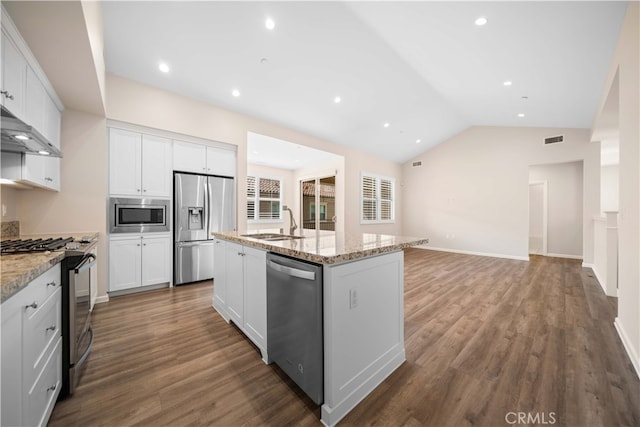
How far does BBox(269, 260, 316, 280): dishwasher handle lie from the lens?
1370mm

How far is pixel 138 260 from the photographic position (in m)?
3.40

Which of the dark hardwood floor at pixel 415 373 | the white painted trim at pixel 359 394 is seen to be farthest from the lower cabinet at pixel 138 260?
the white painted trim at pixel 359 394

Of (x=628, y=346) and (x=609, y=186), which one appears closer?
(x=628, y=346)

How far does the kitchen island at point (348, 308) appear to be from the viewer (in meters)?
1.35

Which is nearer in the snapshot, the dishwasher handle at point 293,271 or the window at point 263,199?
the dishwasher handle at point 293,271

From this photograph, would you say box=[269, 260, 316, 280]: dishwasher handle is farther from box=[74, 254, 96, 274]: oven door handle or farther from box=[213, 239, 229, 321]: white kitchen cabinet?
box=[74, 254, 96, 274]: oven door handle

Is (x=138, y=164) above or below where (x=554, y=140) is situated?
below

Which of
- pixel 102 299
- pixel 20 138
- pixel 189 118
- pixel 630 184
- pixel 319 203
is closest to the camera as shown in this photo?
pixel 20 138

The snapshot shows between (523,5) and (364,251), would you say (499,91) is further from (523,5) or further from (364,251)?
(364,251)

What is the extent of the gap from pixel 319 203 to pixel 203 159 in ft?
12.0

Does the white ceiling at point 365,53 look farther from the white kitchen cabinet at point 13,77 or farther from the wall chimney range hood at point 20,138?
the wall chimney range hood at point 20,138

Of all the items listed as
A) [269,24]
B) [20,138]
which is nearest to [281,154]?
[269,24]

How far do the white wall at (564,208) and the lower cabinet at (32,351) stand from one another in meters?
9.01

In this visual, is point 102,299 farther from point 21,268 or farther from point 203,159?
point 21,268
